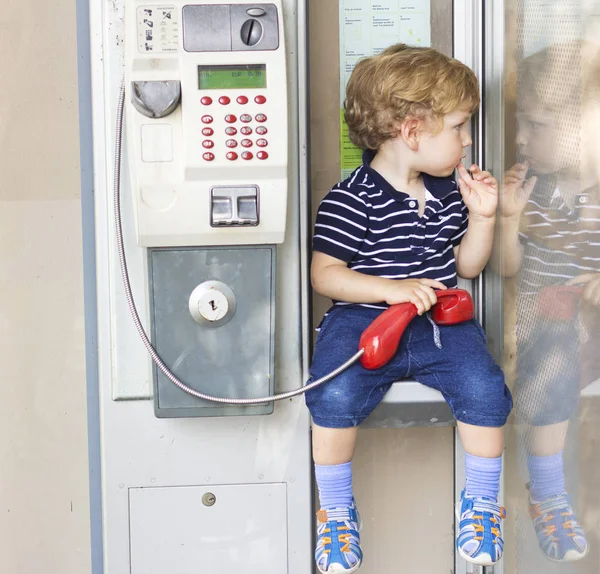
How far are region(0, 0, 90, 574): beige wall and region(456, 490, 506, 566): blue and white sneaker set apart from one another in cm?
94

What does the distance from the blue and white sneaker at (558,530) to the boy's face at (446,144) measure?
639mm

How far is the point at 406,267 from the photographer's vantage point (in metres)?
1.57

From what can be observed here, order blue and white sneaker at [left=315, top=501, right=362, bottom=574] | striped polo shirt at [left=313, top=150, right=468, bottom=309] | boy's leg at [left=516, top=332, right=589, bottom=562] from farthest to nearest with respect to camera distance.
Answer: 1. striped polo shirt at [left=313, top=150, right=468, bottom=309]
2. blue and white sneaker at [left=315, top=501, right=362, bottom=574]
3. boy's leg at [left=516, top=332, right=589, bottom=562]

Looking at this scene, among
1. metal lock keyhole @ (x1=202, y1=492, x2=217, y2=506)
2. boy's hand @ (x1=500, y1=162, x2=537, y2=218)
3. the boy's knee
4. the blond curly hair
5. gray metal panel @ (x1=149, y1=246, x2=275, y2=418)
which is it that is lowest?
metal lock keyhole @ (x1=202, y1=492, x2=217, y2=506)

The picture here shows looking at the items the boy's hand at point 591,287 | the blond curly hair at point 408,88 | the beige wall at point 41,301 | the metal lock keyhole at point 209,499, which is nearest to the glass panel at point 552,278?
the boy's hand at point 591,287

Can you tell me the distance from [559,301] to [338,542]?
57 centimetres

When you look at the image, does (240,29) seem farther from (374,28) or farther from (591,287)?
(591,287)

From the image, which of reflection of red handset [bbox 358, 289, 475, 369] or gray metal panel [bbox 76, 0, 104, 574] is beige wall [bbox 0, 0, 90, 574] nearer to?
gray metal panel [bbox 76, 0, 104, 574]

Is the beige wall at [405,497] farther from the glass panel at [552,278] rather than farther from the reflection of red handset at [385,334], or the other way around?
the reflection of red handset at [385,334]

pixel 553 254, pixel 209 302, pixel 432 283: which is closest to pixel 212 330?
pixel 209 302

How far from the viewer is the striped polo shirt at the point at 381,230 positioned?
5.12 ft

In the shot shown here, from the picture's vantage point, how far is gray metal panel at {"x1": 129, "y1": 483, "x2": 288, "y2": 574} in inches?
63.7

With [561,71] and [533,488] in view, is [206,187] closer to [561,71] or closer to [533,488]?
[561,71]

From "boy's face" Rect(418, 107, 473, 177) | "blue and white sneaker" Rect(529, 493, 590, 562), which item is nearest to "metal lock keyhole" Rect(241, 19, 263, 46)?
"boy's face" Rect(418, 107, 473, 177)
